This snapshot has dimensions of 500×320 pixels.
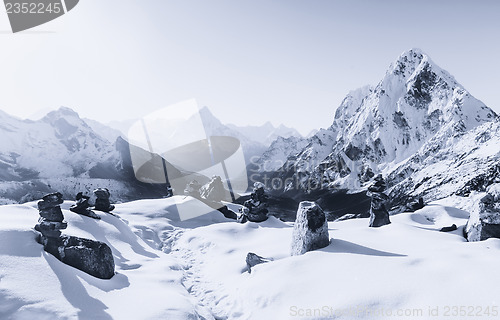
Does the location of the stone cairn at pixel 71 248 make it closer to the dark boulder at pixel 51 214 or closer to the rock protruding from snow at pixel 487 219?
the dark boulder at pixel 51 214

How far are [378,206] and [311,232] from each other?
15.6m

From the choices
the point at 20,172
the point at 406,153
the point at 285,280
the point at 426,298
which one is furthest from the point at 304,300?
the point at 20,172

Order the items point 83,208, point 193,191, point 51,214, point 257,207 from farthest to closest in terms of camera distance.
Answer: point 193,191, point 257,207, point 83,208, point 51,214

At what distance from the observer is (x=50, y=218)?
46.8ft

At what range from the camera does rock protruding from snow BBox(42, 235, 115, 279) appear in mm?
13531

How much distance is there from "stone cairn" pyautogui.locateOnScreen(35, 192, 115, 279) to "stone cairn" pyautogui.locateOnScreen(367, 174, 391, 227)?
2411 cm

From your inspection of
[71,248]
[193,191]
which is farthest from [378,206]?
[193,191]

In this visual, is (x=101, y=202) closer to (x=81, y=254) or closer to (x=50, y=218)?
(x=50, y=218)

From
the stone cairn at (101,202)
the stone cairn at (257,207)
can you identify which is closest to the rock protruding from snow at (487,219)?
the stone cairn at (257,207)

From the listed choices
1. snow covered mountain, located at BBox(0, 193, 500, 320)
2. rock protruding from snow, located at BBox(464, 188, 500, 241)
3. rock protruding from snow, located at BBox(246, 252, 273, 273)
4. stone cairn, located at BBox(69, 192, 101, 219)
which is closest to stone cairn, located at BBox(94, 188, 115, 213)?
stone cairn, located at BBox(69, 192, 101, 219)

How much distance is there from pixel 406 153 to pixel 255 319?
21153cm

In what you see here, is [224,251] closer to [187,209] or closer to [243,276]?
[243,276]

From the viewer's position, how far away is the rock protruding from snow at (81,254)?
44.4 ft

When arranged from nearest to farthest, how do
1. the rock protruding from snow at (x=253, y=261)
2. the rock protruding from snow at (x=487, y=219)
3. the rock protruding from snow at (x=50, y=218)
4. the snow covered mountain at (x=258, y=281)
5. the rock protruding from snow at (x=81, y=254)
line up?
the snow covered mountain at (x=258, y=281)
the rock protruding from snow at (x=81, y=254)
the rock protruding from snow at (x=50, y=218)
the rock protruding from snow at (x=253, y=261)
the rock protruding from snow at (x=487, y=219)
